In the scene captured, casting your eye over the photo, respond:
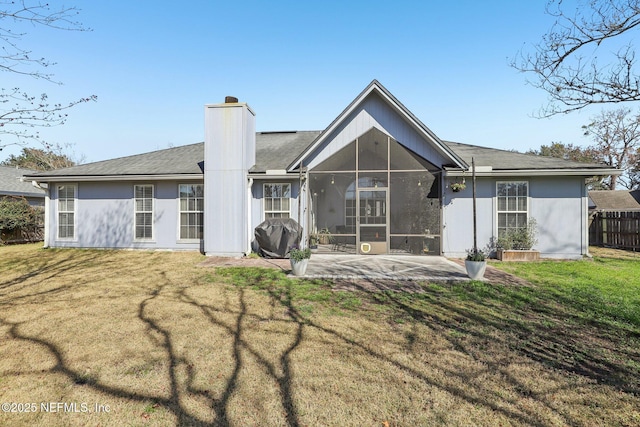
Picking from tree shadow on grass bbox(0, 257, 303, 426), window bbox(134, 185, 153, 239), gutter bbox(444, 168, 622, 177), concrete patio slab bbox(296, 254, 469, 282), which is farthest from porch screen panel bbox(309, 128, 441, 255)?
tree shadow on grass bbox(0, 257, 303, 426)

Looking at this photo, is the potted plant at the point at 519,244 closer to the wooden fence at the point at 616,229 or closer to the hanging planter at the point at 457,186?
the hanging planter at the point at 457,186

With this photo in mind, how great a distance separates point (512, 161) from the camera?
37.2 ft

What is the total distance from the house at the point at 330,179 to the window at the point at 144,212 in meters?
0.05

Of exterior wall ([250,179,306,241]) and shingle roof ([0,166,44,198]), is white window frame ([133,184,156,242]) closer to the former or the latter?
exterior wall ([250,179,306,241])

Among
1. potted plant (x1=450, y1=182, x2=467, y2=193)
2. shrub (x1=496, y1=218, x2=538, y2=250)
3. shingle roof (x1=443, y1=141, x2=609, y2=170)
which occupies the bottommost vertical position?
shrub (x1=496, y1=218, x2=538, y2=250)

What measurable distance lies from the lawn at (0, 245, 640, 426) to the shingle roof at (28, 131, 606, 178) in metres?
5.37

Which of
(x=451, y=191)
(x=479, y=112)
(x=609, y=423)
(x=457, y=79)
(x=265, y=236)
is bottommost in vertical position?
(x=609, y=423)

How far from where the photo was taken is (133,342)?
13.7ft

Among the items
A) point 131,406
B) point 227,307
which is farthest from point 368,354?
point 227,307

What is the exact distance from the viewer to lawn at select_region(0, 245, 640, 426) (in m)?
2.79

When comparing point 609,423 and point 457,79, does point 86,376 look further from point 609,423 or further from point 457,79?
point 457,79

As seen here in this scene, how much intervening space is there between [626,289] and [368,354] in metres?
6.86

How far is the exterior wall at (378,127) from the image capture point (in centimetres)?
1124

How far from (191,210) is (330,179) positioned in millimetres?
5730
